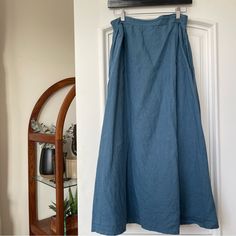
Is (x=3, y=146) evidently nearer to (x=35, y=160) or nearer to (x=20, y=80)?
(x=35, y=160)

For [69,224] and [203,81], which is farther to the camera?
[69,224]

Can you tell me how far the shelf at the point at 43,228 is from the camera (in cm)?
125

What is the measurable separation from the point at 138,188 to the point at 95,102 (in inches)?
13.5

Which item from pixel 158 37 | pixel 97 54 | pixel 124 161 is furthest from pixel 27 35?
pixel 124 161

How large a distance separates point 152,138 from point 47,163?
2.29 ft

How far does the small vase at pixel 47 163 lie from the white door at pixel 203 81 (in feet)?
1.42

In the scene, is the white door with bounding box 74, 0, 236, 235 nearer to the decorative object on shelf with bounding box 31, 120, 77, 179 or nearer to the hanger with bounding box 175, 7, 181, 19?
the hanger with bounding box 175, 7, 181, 19

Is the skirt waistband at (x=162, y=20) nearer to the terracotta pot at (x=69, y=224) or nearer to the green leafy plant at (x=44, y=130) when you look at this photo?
the green leafy plant at (x=44, y=130)

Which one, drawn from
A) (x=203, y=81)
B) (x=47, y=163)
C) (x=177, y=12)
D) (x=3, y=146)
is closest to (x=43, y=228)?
(x=47, y=163)

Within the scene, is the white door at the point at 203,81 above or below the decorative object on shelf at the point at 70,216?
above

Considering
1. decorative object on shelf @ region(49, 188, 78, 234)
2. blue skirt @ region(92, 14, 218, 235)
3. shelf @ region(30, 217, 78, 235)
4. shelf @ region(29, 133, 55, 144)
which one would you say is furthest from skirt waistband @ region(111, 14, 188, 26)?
shelf @ region(30, 217, 78, 235)

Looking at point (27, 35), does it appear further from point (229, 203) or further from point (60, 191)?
point (229, 203)

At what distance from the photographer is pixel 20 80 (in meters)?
1.33

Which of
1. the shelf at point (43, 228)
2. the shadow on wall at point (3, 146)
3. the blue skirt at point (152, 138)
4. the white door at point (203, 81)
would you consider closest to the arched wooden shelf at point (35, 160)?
the shelf at point (43, 228)
